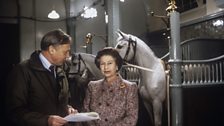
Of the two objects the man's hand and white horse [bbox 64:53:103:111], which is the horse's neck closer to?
white horse [bbox 64:53:103:111]

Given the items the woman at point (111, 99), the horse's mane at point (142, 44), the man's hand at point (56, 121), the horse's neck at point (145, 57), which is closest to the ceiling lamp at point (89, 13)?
the woman at point (111, 99)

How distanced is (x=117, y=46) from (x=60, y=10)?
0.46 meters

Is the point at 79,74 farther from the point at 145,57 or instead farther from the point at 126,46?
the point at 145,57

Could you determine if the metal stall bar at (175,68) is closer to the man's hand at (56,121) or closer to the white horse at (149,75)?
the white horse at (149,75)

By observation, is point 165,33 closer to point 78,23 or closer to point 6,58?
point 78,23

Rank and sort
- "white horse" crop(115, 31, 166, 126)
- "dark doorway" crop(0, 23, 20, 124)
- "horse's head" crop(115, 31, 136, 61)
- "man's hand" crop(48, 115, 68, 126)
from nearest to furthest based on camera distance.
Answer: "man's hand" crop(48, 115, 68, 126) → "dark doorway" crop(0, 23, 20, 124) → "horse's head" crop(115, 31, 136, 61) → "white horse" crop(115, 31, 166, 126)

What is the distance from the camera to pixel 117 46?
1934 millimetres

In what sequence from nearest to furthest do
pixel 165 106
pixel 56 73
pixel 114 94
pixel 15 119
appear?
pixel 15 119 → pixel 56 73 → pixel 114 94 → pixel 165 106

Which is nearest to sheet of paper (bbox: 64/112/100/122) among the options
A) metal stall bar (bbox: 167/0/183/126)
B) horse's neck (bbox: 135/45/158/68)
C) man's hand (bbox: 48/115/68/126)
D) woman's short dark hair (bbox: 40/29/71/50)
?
man's hand (bbox: 48/115/68/126)

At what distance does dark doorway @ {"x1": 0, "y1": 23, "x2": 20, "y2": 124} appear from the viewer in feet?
5.03

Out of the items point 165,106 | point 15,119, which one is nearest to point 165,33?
point 165,106

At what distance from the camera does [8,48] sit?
1.57 m

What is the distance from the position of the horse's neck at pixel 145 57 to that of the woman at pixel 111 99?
594mm

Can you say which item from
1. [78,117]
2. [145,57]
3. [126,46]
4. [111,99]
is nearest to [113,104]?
[111,99]
